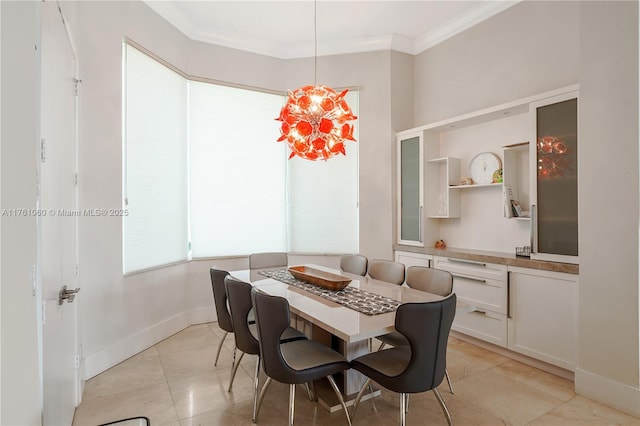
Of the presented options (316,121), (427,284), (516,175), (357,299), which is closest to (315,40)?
(316,121)

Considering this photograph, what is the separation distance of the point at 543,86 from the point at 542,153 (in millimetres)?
849

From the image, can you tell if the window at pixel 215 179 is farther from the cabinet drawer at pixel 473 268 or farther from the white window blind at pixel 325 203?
the cabinet drawer at pixel 473 268

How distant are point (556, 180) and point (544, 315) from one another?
115cm

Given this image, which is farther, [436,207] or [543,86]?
[436,207]

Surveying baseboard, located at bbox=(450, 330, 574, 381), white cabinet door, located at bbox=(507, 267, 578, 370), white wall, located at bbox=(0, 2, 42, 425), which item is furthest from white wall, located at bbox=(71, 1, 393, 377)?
white wall, located at bbox=(0, 2, 42, 425)

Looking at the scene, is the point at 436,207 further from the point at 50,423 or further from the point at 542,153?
the point at 50,423

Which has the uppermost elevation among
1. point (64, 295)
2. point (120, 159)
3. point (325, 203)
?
point (120, 159)

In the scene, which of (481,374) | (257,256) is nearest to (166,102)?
(257,256)

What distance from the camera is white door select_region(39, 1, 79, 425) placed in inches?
63.2

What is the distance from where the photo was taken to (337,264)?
4711 mm

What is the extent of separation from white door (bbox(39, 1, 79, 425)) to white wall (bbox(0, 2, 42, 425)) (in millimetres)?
201

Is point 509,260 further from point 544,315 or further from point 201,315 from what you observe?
point 201,315

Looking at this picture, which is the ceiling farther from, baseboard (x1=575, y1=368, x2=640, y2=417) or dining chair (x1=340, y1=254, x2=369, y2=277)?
baseboard (x1=575, y1=368, x2=640, y2=417)

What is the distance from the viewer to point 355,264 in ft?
12.1
